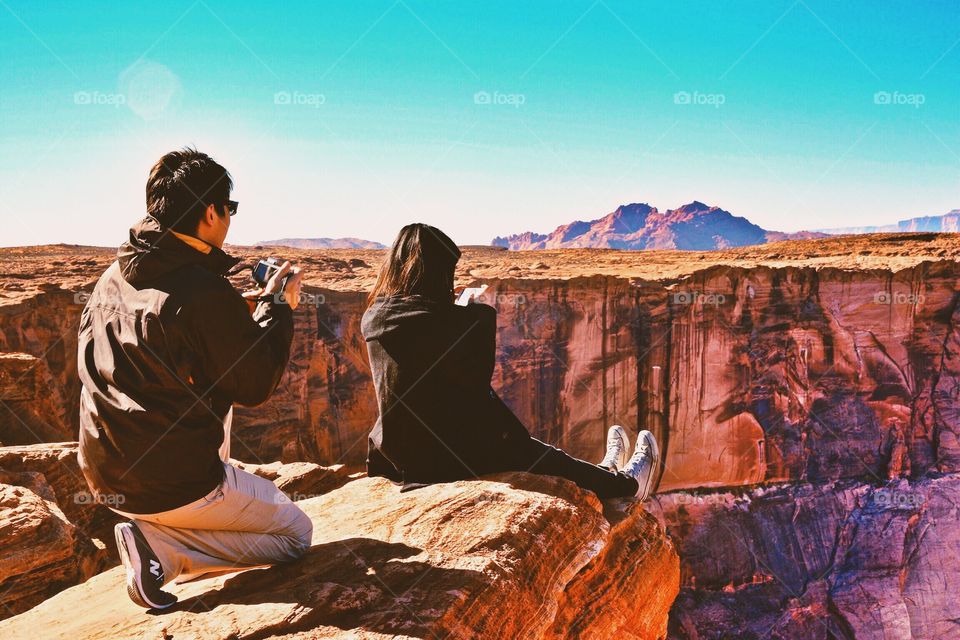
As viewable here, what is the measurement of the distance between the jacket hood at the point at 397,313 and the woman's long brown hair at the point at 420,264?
45 mm

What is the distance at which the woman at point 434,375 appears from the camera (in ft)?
11.3

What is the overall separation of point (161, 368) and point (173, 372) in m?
0.04

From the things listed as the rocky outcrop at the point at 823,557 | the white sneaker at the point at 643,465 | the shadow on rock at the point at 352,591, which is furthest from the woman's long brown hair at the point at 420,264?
the rocky outcrop at the point at 823,557

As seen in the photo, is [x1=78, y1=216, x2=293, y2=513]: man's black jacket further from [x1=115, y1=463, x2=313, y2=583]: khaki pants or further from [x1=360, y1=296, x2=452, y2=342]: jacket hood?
[x1=360, y1=296, x2=452, y2=342]: jacket hood

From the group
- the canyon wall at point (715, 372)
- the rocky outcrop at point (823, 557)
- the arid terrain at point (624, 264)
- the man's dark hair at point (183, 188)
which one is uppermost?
the arid terrain at point (624, 264)

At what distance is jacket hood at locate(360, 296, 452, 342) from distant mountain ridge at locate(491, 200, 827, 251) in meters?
94.4

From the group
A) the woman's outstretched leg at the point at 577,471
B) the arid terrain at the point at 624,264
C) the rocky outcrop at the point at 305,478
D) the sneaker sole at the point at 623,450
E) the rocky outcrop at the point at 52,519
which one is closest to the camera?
the woman's outstretched leg at the point at 577,471

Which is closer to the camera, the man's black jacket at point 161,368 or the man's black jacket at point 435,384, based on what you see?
the man's black jacket at point 161,368

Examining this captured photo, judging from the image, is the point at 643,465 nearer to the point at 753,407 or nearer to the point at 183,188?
the point at 183,188

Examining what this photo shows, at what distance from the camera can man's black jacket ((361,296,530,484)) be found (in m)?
3.45

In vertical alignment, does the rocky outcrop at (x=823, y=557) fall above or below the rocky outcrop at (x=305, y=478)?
below

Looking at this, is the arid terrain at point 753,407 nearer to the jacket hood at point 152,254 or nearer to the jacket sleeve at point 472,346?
the jacket sleeve at point 472,346

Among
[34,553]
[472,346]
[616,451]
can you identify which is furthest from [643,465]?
[34,553]

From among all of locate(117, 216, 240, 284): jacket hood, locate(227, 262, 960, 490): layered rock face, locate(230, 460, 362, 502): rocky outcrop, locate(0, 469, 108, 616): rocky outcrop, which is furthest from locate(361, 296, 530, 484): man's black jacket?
locate(227, 262, 960, 490): layered rock face
